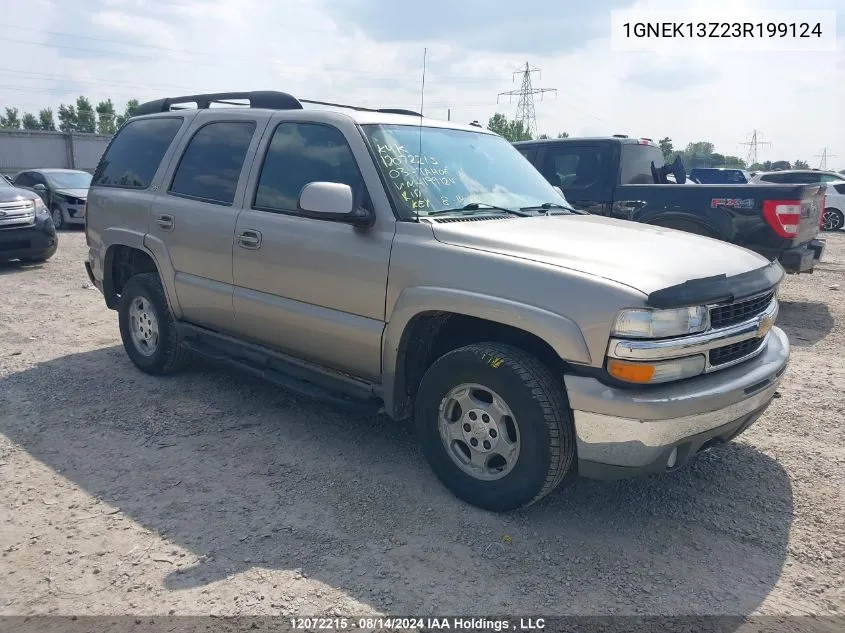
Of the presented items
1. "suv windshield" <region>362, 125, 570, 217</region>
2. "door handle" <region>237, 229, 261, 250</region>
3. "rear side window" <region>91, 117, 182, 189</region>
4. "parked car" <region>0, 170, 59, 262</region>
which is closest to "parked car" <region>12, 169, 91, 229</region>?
"parked car" <region>0, 170, 59, 262</region>

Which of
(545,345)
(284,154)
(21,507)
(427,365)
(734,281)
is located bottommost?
(21,507)

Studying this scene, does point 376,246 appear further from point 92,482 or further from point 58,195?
point 58,195

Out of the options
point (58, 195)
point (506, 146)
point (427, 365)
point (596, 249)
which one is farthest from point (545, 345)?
point (58, 195)

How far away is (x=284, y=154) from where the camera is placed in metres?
4.27

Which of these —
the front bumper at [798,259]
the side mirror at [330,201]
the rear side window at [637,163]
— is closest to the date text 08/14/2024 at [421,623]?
the side mirror at [330,201]

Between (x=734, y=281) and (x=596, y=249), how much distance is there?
65 centimetres

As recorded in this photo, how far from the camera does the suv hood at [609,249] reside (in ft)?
10.0

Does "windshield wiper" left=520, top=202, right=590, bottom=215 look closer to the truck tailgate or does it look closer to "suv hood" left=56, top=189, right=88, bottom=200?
the truck tailgate

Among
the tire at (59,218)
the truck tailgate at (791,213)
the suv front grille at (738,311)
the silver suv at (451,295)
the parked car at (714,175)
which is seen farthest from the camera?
the parked car at (714,175)

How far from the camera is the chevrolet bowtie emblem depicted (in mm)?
3429

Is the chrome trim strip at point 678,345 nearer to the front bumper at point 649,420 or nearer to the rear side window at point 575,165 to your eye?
the front bumper at point 649,420

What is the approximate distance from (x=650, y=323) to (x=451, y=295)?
0.94 metres

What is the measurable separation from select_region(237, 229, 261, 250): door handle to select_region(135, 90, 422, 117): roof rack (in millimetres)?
856

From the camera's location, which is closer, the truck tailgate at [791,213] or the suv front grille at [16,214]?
the truck tailgate at [791,213]
